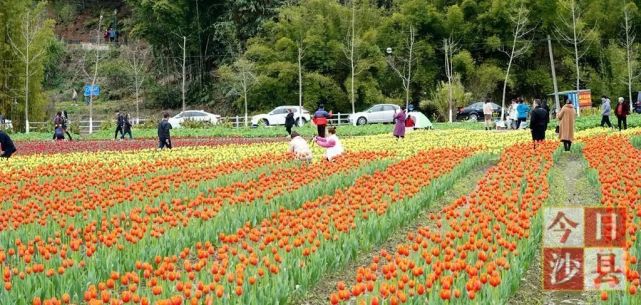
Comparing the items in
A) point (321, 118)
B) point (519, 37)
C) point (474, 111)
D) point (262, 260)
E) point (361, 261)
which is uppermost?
point (519, 37)

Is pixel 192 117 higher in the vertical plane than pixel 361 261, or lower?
higher

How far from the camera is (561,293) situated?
586cm

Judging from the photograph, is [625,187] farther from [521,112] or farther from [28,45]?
[28,45]

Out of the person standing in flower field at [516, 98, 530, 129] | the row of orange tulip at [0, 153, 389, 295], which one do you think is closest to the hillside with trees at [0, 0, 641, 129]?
the person standing in flower field at [516, 98, 530, 129]

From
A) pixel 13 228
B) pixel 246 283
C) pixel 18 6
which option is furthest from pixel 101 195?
pixel 18 6

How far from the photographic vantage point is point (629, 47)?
1849 inches

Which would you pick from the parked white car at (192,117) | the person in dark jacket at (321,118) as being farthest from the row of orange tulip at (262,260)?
the parked white car at (192,117)

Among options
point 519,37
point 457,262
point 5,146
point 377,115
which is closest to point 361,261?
point 457,262

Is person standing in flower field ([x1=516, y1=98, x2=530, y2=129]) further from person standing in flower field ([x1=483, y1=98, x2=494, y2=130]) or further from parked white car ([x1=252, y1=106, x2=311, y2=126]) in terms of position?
parked white car ([x1=252, y1=106, x2=311, y2=126])

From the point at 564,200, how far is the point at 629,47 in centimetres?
4049

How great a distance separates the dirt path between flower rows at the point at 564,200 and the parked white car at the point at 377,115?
2527 cm

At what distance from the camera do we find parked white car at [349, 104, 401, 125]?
4144 centimetres

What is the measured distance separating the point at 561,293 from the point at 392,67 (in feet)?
137

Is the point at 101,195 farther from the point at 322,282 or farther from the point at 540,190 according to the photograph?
the point at 540,190
